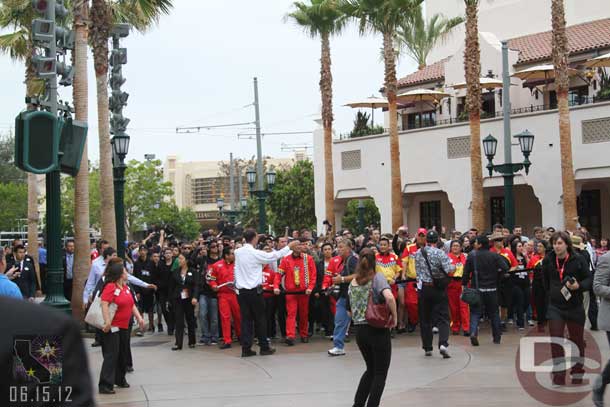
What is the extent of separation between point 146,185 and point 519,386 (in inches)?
2388

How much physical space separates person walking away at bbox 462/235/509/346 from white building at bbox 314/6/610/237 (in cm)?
1840

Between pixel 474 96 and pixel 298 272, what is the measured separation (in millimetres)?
17419

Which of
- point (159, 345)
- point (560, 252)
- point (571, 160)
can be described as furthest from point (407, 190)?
point (560, 252)

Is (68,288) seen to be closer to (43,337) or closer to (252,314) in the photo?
(252,314)

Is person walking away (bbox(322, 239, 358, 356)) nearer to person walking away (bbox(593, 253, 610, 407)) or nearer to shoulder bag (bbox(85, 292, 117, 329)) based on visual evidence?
shoulder bag (bbox(85, 292, 117, 329))

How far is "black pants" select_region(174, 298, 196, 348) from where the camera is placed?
1616 centimetres

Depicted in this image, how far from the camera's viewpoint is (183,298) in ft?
53.2

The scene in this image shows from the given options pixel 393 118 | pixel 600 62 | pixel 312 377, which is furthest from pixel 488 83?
pixel 312 377

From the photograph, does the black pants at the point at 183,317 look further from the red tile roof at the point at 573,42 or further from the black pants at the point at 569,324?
the red tile roof at the point at 573,42

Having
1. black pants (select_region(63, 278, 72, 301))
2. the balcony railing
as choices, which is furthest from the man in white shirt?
the balcony railing

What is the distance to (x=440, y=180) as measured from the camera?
38.0m

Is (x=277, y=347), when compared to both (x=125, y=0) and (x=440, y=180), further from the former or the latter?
(x=440, y=180)

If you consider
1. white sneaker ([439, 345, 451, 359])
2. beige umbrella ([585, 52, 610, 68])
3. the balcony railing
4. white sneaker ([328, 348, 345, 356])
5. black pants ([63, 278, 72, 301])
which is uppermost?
beige umbrella ([585, 52, 610, 68])

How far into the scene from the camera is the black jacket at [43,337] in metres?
2.48
